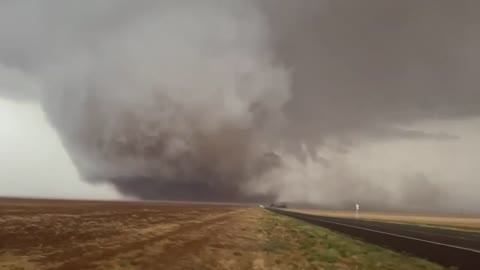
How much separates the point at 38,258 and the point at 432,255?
23795 mm

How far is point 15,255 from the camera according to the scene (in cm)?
2814

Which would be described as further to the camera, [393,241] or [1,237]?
[393,241]

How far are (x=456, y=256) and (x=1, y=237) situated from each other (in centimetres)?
3274

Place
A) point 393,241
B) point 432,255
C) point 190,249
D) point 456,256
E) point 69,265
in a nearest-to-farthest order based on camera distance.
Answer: point 69,265 < point 456,256 < point 432,255 < point 190,249 < point 393,241

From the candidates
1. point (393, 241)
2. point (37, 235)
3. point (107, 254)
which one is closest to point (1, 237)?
point (37, 235)

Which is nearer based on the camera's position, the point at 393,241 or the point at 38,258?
the point at 38,258

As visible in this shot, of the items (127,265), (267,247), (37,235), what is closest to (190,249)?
(267,247)

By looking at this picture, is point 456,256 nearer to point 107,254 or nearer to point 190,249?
point 190,249

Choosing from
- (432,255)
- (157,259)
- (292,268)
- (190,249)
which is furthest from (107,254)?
(432,255)

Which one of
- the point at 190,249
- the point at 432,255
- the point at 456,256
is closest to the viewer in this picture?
the point at 456,256

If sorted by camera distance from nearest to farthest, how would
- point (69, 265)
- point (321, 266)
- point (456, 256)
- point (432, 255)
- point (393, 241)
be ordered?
point (69, 265), point (321, 266), point (456, 256), point (432, 255), point (393, 241)

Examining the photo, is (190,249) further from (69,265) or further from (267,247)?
(69,265)

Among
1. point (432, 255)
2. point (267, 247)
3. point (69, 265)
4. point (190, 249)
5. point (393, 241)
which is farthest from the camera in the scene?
point (393, 241)

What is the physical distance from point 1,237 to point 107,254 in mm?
13847
